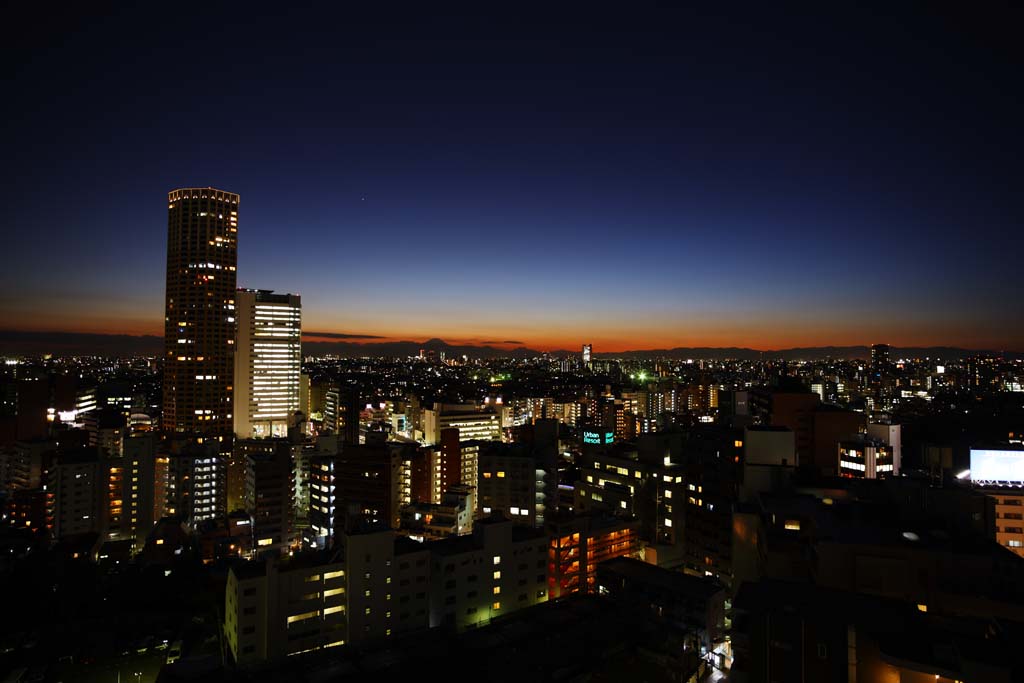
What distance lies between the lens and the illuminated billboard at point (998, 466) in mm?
13328

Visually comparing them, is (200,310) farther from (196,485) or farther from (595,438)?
(595,438)

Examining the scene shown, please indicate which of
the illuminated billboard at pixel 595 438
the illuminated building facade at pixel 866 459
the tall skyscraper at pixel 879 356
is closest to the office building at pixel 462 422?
the illuminated billboard at pixel 595 438

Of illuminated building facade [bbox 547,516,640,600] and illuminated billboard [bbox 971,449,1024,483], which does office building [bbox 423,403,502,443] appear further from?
illuminated billboard [bbox 971,449,1024,483]

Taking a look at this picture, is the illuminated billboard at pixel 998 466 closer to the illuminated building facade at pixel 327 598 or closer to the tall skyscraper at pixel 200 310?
the illuminated building facade at pixel 327 598

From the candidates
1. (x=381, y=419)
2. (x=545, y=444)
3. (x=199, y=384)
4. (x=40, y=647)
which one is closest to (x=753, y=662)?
(x=40, y=647)

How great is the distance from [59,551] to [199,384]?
1993 centimetres

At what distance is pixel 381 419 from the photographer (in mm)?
43562

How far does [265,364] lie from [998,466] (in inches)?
1492

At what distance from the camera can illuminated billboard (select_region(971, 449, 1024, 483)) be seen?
13.3 metres

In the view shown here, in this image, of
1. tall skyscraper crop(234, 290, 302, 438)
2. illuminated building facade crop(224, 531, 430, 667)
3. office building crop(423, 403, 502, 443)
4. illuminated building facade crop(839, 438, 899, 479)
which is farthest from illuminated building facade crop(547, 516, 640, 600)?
tall skyscraper crop(234, 290, 302, 438)

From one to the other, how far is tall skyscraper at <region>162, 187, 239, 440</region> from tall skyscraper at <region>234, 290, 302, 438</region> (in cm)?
145

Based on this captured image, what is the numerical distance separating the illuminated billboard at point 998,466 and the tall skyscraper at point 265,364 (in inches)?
1396

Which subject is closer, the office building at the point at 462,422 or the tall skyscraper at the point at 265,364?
the office building at the point at 462,422

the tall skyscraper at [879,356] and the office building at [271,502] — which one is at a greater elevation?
the tall skyscraper at [879,356]
